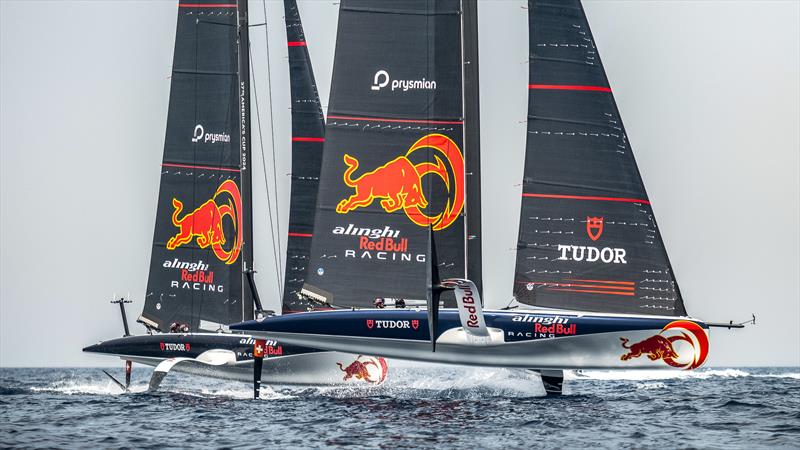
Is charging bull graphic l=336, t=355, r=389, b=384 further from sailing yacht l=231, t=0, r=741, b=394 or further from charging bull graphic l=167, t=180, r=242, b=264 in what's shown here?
charging bull graphic l=167, t=180, r=242, b=264

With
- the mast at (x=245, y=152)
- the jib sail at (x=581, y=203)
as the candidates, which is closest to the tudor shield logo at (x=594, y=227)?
the jib sail at (x=581, y=203)

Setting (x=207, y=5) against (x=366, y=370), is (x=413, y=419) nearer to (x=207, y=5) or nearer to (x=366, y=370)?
(x=366, y=370)

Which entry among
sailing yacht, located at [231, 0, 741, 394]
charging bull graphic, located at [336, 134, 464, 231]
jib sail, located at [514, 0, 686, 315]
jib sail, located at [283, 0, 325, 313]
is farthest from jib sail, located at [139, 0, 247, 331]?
jib sail, located at [514, 0, 686, 315]

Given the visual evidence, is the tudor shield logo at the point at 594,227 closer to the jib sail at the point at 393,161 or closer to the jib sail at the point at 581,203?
the jib sail at the point at 581,203

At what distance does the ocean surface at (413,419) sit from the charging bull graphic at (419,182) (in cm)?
418

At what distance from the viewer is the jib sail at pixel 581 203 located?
26.9 meters

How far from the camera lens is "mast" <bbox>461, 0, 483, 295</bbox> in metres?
28.8

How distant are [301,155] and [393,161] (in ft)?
28.4

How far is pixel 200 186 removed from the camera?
38.2 m

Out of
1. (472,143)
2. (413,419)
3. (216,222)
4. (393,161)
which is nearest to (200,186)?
(216,222)

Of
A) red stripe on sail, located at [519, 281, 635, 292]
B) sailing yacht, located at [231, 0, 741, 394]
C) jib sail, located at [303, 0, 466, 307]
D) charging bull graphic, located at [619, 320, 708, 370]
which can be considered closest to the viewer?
charging bull graphic, located at [619, 320, 708, 370]

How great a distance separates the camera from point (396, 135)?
95.1 ft

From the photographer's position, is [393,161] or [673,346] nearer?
[673,346]

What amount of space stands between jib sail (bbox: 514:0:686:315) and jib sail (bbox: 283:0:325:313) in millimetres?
10157
